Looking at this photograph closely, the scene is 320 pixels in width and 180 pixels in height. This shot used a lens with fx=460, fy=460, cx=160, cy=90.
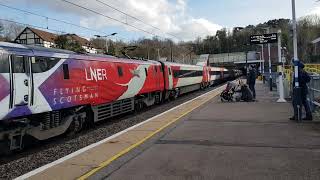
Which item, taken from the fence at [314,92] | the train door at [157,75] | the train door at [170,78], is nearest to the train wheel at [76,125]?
the fence at [314,92]

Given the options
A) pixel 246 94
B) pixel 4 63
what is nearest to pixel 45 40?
pixel 246 94

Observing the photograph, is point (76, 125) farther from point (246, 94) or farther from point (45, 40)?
point (45, 40)

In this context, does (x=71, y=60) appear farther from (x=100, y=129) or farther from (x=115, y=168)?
(x=115, y=168)

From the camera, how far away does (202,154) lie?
931 centimetres

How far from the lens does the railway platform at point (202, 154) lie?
775 centimetres

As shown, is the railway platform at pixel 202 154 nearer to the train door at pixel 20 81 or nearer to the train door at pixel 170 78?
the train door at pixel 20 81

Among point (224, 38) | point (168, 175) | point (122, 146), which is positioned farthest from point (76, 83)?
point (224, 38)

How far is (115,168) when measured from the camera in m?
8.28

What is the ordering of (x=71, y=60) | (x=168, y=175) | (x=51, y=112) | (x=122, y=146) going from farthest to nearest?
(x=71, y=60)
(x=51, y=112)
(x=122, y=146)
(x=168, y=175)

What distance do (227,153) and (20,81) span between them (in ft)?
16.4

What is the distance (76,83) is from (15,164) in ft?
14.4

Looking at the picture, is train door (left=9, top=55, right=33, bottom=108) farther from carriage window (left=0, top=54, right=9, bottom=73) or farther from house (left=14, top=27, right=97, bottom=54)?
house (left=14, top=27, right=97, bottom=54)

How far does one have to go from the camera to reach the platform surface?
25.1 feet

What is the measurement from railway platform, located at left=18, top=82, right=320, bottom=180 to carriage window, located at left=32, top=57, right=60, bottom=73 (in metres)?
2.45
